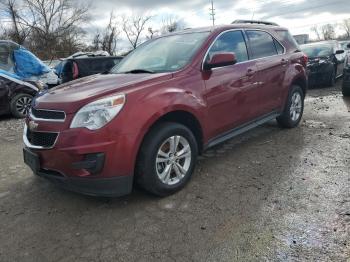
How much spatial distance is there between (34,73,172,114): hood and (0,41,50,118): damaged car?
5.62 m

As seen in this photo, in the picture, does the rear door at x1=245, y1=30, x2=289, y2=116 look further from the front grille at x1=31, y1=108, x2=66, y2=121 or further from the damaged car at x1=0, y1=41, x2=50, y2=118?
the damaged car at x1=0, y1=41, x2=50, y2=118

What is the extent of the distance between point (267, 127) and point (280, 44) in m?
1.51

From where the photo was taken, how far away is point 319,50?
12.2 metres

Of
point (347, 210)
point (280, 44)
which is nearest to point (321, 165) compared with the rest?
point (347, 210)

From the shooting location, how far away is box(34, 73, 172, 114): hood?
341cm

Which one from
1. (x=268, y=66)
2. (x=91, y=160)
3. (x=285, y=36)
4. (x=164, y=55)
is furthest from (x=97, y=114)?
(x=285, y=36)

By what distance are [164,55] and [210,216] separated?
2.16 metres

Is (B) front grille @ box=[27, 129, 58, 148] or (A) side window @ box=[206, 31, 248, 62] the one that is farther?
(A) side window @ box=[206, 31, 248, 62]

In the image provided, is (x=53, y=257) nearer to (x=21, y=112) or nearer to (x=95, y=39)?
(x=21, y=112)

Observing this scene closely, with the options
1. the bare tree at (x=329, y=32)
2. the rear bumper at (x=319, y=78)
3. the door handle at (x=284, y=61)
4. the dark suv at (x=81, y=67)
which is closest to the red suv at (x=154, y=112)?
the door handle at (x=284, y=61)

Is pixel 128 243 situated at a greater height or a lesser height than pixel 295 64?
lesser

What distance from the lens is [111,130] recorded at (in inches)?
130

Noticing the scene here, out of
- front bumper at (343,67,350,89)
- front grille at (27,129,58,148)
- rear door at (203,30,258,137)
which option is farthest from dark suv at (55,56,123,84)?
front grille at (27,129,58,148)

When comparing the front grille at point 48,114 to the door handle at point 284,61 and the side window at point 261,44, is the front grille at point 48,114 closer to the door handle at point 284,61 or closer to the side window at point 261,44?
the side window at point 261,44
